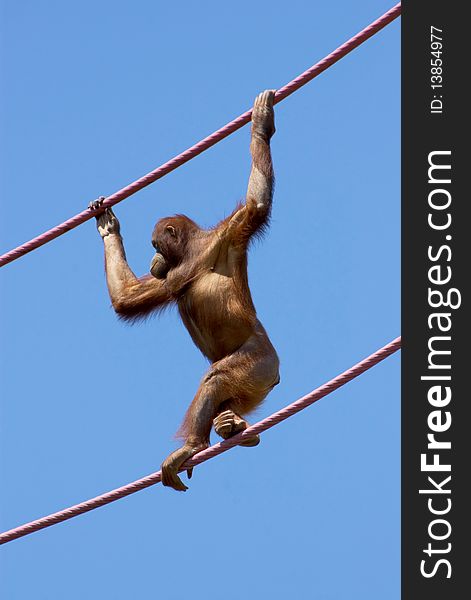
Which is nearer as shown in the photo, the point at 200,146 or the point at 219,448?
the point at 219,448

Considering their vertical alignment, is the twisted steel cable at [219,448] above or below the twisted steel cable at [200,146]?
below

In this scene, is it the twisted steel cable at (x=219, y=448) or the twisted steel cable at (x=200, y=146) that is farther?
the twisted steel cable at (x=200, y=146)

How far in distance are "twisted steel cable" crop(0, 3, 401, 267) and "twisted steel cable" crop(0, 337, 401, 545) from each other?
1828mm

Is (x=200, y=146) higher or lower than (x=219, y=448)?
higher

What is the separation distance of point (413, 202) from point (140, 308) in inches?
→ 90.3

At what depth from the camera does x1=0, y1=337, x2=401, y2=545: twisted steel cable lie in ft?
25.1

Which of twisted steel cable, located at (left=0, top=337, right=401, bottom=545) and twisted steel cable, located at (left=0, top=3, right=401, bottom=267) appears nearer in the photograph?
twisted steel cable, located at (left=0, top=337, right=401, bottom=545)

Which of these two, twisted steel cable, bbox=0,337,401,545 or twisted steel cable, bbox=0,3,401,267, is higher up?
twisted steel cable, bbox=0,3,401,267

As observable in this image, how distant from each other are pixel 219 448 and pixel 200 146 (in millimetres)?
1964

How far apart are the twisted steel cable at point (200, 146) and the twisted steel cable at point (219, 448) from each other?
6.00ft

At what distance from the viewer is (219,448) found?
836 centimetres

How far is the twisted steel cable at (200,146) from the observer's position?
28.2ft

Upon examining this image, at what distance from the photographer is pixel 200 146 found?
9.09 metres

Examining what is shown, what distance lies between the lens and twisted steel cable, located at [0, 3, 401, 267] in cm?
860
